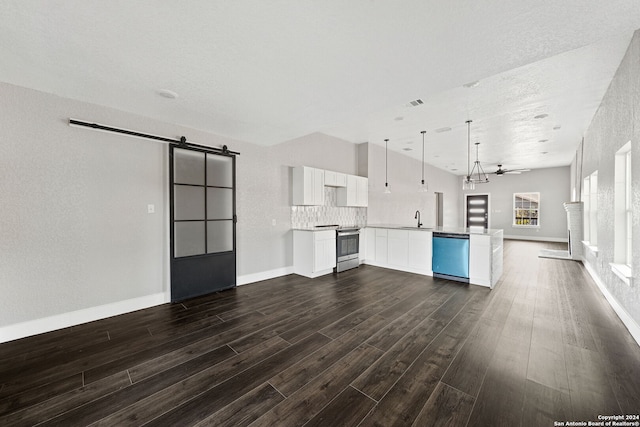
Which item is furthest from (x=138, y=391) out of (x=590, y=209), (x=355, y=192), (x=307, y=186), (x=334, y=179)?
(x=590, y=209)

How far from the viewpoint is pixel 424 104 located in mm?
4160

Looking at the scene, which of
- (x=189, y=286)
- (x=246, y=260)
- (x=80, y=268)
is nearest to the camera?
(x=80, y=268)

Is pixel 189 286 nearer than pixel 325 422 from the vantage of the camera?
No

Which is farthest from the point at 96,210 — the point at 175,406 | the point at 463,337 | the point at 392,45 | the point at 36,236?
the point at 463,337

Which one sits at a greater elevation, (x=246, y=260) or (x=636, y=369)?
(x=246, y=260)

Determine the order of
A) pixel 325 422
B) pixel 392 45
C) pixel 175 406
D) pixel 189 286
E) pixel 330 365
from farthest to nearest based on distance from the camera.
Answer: pixel 189 286 → pixel 330 365 → pixel 392 45 → pixel 175 406 → pixel 325 422

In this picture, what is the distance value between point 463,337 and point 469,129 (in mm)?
4570

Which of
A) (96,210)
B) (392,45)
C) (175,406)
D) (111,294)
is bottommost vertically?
(175,406)

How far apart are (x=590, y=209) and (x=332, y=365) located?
6848mm

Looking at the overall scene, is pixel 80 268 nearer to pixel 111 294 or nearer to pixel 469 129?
pixel 111 294

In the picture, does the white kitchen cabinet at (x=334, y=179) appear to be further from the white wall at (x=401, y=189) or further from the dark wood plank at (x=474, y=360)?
the dark wood plank at (x=474, y=360)

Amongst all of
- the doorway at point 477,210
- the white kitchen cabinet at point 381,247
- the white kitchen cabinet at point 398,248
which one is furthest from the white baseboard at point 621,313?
the doorway at point 477,210

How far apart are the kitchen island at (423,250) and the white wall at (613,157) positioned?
4.42 feet

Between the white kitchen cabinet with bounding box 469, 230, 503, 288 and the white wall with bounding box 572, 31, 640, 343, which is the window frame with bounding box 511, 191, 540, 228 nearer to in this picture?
the white wall with bounding box 572, 31, 640, 343
